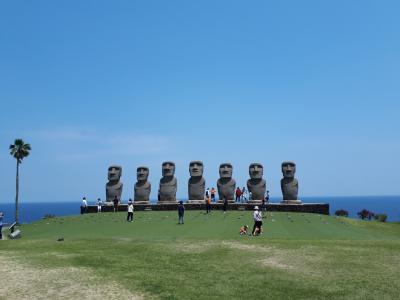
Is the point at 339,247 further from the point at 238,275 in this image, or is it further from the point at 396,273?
the point at 238,275

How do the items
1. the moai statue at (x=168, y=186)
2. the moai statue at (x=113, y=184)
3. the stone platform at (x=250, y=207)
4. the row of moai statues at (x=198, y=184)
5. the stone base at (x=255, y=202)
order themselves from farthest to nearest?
the moai statue at (x=113, y=184), the moai statue at (x=168, y=186), the row of moai statues at (x=198, y=184), the stone base at (x=255, y=202), the stone platform at (x=250, y=207)

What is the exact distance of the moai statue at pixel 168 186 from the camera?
160ft

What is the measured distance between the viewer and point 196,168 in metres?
48.2

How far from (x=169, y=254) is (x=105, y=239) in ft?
23.1

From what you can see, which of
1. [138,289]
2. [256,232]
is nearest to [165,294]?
[138,289]

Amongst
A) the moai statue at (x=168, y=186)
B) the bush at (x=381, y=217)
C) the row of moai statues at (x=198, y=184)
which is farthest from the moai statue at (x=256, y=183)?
the bush at (x=381, y=217)

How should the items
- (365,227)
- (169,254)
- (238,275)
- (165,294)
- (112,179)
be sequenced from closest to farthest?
(165,294) < (238,275) < (169,254) < (365,227) < (112,179)

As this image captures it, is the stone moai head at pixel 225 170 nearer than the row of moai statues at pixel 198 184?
No

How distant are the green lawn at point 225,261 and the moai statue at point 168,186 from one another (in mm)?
15810

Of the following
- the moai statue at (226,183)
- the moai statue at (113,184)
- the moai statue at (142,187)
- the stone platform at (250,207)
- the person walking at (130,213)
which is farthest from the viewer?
the moai statue at (113,184)

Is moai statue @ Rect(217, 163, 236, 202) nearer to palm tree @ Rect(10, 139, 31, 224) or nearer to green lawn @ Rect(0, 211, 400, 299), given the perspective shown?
green lawn @ Rect(0, 211, 400, 299)

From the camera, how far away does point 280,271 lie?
18.2 m

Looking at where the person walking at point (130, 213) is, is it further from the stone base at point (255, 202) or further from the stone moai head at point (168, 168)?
the stone base at point (255, 202)

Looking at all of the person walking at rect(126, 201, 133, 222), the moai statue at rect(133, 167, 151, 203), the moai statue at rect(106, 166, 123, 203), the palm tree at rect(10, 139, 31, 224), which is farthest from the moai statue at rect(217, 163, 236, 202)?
the palm tree at rect(10, 139, 31, 224)
